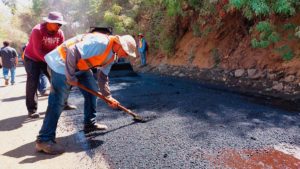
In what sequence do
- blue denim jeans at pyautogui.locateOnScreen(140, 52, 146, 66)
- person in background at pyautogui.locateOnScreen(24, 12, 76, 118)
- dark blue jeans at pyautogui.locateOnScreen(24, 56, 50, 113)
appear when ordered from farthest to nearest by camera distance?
blue denim jeans at pyautogui.locateOnScreen(140, 52, 146, 66) < dark blue jeans at pyautogui.locateOnScreen(24, 56, 50, 113) < person in background at pyautogui.locateOnScreen(24, 12, 76, 118)

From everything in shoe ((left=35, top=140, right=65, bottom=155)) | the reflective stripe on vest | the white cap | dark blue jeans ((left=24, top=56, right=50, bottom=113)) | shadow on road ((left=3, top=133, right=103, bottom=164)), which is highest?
the white cap

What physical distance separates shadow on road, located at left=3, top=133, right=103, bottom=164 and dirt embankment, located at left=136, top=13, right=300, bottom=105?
3.64 meters

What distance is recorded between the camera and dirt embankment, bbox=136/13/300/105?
5820 mm

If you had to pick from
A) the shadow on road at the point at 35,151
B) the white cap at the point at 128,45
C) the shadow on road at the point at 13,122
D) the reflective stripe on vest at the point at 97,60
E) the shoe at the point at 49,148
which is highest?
the white cap at the point at 128,45

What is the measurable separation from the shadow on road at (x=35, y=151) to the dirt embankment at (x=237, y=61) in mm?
3642

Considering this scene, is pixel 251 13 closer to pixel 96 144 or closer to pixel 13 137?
pixel 96 144

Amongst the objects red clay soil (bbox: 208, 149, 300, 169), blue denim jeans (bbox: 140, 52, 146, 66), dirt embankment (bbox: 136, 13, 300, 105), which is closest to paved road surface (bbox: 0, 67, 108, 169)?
red clay soil (bbox: 208, 149, 300, 169)

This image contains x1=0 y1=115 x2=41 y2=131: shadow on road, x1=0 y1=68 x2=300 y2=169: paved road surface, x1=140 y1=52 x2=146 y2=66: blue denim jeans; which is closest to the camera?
x1=0 y1=68 x2=300 y2=169: paved road surface

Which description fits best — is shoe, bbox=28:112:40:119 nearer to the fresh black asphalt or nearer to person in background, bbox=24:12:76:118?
person in background, bbox=24:12:76:118

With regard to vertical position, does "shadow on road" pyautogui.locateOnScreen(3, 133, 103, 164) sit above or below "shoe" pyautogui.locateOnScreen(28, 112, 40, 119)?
below

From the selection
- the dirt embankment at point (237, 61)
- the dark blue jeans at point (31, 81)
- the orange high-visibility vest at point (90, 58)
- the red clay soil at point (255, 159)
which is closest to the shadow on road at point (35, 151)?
the orange high-visibility vest at point (90, 58)

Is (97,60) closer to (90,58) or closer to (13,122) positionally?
(90,58)

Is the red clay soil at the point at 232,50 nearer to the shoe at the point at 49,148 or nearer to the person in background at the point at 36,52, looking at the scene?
the person in background at the point at 36,52

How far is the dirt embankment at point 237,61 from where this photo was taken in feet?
19.1
